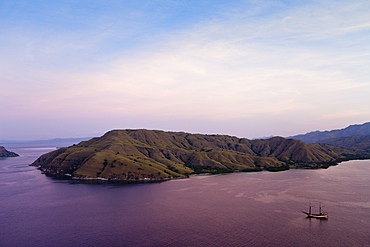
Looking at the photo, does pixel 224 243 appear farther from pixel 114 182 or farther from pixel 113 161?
pixel 113 161

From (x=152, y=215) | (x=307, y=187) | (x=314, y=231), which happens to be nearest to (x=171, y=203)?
(x=152, y=215)

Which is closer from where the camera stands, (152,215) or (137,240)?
(137,240)

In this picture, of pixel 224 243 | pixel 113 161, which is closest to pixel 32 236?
pixel 224 243

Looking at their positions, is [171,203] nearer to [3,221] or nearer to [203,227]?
[203,227]

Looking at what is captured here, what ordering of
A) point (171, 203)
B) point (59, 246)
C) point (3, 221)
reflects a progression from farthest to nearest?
point (171, 203) → point (3, 221) → point (59, 246)

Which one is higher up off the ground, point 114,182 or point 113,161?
point 113,161

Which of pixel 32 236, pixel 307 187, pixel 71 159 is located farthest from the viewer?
pixel 71 159
